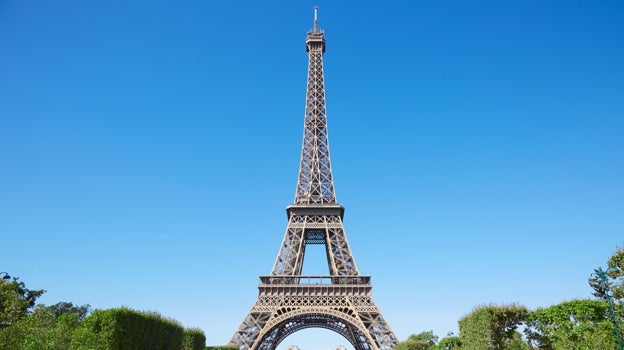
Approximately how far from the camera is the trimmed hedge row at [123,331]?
1788cm

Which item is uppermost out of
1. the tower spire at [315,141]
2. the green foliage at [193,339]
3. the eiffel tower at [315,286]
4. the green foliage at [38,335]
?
the tower spire at [315,141]

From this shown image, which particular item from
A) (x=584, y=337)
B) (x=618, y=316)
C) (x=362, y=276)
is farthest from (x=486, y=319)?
(x=362, y=276)

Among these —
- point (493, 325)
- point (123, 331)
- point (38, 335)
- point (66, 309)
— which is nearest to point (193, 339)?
point (38, 335)

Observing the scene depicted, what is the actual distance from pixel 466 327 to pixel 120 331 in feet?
69.7

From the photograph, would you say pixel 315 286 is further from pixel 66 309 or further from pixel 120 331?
pixel 66 309

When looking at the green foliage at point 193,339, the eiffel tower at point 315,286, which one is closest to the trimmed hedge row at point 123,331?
the green foliage at point 193,339

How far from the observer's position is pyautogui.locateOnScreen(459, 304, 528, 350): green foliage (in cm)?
2553

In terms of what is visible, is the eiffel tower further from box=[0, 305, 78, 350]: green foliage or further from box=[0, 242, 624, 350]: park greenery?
box=[0, 305, 78, 350]: green foliage

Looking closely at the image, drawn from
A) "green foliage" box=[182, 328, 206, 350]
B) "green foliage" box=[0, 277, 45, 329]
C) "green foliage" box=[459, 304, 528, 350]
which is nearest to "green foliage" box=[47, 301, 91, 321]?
"green foliage" box=[0, 277, 45, 329]

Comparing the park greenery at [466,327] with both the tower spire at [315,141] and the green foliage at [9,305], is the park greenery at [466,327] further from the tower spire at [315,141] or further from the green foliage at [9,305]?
the tower spire at [315,141]

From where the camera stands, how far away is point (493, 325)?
2566cm

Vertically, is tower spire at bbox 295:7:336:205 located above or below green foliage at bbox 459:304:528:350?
above

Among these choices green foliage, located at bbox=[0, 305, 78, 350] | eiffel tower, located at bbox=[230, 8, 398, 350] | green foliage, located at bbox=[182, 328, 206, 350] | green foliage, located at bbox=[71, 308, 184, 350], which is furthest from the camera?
eiffel tower, located at bbox=[230, 8, 398, 350]

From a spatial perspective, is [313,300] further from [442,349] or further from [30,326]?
[30,326]
